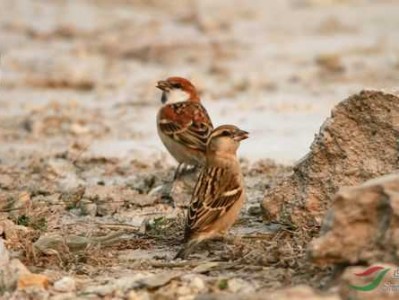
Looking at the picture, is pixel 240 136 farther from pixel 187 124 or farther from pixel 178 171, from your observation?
pixel 187 124

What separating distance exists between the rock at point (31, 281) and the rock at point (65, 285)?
0.06 m

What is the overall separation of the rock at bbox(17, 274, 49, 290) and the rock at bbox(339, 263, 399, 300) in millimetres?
1621

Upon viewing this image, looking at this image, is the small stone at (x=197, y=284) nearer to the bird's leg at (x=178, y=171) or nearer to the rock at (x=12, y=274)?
the rock at (x=12, y=274)

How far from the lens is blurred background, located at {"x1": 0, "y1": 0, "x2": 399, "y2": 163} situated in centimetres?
1198

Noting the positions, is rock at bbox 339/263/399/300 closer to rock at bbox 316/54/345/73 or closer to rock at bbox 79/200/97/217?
rock at bbox 79/200/97/217

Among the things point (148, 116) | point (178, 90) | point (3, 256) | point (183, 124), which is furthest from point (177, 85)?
point (3, 256)

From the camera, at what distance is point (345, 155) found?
746 centimetres

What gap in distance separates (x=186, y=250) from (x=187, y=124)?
3.13 meters

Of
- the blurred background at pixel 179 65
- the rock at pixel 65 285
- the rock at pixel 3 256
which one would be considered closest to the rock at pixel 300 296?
the rock at pixel 65 285

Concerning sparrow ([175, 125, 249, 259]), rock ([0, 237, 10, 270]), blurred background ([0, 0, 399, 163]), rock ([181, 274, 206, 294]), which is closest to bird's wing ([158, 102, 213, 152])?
blurred background ([0, 0, 399, 163])

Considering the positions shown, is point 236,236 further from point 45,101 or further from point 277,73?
point 277,73

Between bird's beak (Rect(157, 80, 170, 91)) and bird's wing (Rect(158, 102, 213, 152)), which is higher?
bird's beak (Rect(157, 80, 170, 91))

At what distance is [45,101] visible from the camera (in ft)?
45.2

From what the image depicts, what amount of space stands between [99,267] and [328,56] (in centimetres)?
916
